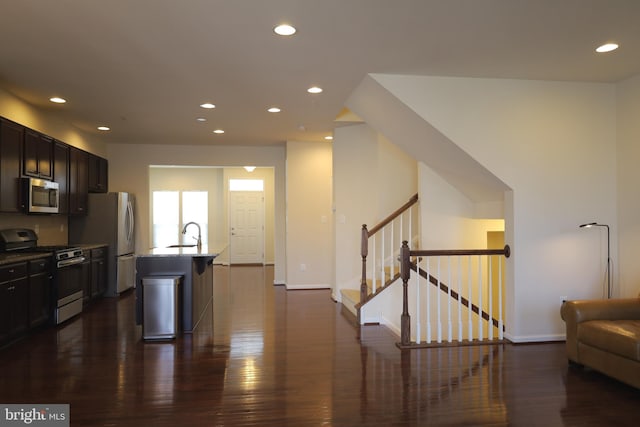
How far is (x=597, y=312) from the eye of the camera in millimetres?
3656

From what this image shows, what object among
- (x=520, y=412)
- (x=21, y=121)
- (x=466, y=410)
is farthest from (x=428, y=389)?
(x=21, y=121)

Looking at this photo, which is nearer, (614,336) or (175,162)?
(614,336)

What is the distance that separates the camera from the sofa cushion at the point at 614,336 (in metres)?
3.12

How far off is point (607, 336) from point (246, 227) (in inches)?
381

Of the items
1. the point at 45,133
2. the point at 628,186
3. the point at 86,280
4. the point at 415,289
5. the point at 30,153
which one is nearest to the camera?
the point at 628,186

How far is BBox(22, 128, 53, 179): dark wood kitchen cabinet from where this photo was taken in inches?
203

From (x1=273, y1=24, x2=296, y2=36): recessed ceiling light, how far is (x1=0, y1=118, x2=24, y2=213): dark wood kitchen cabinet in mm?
3299

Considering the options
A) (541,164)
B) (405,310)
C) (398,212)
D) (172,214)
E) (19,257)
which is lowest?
(405,310)

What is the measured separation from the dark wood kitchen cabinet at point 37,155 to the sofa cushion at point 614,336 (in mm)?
5988

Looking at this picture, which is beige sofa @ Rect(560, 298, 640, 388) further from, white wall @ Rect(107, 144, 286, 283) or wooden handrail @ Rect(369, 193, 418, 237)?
white wall @ Rect(107, 144, 286, 283)

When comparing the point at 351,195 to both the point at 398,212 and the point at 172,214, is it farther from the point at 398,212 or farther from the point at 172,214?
the point at 172,214

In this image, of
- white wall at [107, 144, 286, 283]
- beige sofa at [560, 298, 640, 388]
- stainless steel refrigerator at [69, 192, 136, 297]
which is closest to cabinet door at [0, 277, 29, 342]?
stainless steel refrigerator at [69, 192, 136, 297]

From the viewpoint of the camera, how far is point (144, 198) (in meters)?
8.26

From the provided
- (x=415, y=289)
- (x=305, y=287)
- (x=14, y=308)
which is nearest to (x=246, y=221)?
(x=305, y=287)
